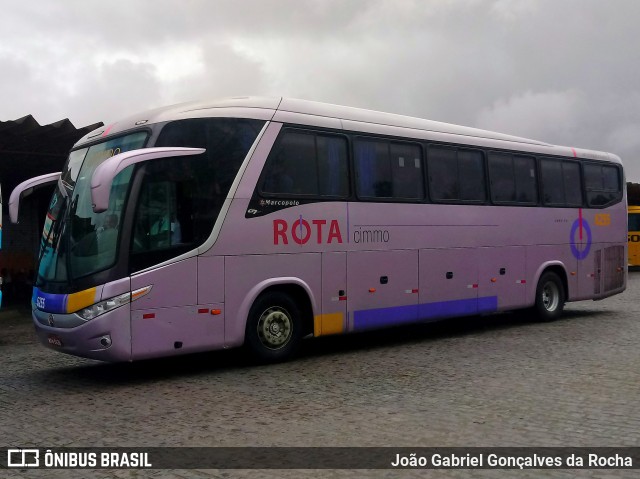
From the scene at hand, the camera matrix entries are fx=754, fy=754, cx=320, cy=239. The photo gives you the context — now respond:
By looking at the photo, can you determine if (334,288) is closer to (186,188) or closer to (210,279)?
(210,279)

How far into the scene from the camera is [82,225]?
935 centimetres

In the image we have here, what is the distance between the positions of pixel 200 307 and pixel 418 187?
15.5 ft

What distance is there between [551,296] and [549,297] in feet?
0.21

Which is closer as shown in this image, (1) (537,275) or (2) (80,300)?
Result: (2) (80,300)

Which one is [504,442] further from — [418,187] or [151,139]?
[418,187]

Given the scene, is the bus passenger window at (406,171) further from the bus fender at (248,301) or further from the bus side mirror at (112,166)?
the bus side mirror at (112,166)

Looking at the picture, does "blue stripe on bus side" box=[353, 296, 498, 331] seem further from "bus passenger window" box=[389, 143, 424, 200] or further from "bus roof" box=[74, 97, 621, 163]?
"bus roof" box=[74, 97, 621, 163]

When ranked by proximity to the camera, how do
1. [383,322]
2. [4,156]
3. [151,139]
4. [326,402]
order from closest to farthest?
[326,402]
[151,139]
[383,322]
[4,156]

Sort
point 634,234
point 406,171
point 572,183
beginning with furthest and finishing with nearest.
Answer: point 634,234 < point 572,183 < point 406,171

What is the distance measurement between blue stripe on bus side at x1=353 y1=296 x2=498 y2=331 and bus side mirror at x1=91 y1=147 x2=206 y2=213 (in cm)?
393

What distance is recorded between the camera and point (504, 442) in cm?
633

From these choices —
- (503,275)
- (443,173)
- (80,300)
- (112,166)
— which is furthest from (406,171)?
(80,300)

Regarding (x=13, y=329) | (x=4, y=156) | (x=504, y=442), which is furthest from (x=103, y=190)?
(x=4, y=156)

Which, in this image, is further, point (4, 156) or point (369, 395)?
point (4, 156)
